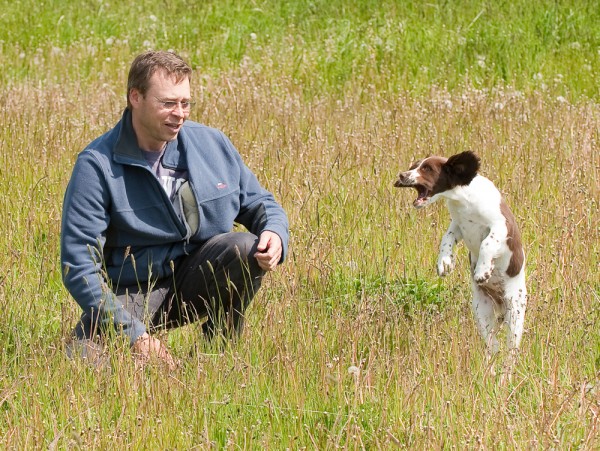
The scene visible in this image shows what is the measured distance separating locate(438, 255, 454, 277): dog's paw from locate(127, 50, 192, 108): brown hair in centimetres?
137

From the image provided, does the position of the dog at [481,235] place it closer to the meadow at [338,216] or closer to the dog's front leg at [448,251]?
the dog's front leg at [448,251]

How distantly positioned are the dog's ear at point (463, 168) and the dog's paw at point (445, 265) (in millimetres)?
335

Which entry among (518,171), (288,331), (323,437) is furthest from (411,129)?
(323,437)

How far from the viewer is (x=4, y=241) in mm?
6293

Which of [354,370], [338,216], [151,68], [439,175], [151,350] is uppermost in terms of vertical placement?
[151,68]

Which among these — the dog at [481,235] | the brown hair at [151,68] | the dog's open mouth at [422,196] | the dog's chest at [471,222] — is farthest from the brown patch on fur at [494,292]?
the brown hair at [151,68]

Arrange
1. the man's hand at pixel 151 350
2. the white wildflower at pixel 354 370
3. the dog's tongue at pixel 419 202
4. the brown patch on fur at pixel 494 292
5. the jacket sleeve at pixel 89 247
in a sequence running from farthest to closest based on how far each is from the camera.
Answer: the brown patch on fur at pixel 494 292 < the dog's tongue at pixel 419 202 < the jacket sleeve at pixel 89 247 < the man's hand at pixel 151 350 < the white wildflower at pixel 354 370

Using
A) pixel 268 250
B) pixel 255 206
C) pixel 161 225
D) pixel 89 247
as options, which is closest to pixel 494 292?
pixel 268 250

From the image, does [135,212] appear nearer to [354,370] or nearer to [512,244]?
[354,370]

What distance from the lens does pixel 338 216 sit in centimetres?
673

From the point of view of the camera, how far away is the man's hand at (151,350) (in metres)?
4.41

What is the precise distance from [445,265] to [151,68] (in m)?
1.51

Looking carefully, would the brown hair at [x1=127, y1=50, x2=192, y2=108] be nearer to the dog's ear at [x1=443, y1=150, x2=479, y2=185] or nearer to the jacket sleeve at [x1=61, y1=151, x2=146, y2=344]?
the jacket sleeve at [x1=61, y1=151, x2=146, y2=344]

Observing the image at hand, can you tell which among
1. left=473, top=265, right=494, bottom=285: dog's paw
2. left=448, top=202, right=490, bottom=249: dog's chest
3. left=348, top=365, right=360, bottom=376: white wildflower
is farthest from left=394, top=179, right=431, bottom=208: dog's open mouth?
left=348, top=365, right=360, bottom=376: white wildflower
